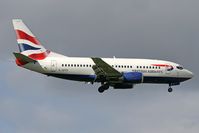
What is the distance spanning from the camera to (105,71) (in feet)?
516

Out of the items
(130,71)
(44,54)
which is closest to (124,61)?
(130,71)

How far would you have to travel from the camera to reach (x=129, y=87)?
16250 cm

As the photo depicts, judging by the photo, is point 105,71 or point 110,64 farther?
point 110,64

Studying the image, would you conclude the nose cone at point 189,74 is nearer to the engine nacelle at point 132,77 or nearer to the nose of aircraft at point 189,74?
the nose of aircraft at point 189,74

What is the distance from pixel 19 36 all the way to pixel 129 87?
57.3ft

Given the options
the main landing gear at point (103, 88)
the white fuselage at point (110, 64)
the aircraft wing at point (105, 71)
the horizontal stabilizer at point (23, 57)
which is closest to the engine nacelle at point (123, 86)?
the main landing gear at point (103, 88)

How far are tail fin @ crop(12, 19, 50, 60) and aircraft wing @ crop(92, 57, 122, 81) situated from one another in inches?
297

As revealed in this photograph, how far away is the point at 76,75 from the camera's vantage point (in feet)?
511

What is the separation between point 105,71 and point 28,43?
38.9ft

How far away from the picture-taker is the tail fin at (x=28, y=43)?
158 meters

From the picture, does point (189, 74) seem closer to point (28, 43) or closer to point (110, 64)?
point (110, 64)

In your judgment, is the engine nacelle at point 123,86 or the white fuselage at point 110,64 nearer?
the white fuselage at point 110,64

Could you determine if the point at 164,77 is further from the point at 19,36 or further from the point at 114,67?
the point at 19,36

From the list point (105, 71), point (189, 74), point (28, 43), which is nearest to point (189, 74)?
point (189, 74)
